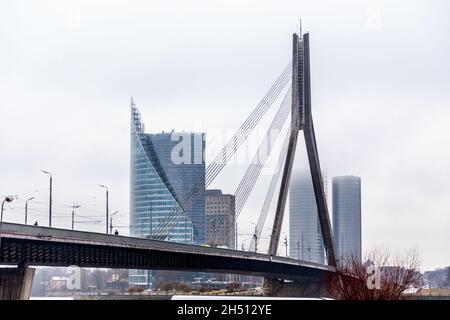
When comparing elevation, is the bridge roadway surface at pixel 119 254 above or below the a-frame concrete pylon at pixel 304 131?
below

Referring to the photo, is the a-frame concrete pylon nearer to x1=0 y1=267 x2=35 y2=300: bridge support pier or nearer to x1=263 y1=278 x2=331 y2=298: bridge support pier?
x1=263 y1=278 x2=331 y2=298: bridge support pier

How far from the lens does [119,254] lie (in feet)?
214

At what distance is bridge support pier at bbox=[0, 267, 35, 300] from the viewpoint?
47.6 m

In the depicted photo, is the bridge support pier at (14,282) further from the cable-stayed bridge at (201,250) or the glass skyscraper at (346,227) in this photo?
the glass skyscraper at (346,227)

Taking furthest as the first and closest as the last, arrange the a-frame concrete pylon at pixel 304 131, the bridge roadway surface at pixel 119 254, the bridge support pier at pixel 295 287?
the bridge support pier at pixel 295 287, the a-frame concrete pylon at pixel 304 131, the bridge roadway surface at pixel 119 254

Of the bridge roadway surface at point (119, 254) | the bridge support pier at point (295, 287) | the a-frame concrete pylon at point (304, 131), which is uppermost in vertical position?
the a-frame concrete pylon at point (304, 131)

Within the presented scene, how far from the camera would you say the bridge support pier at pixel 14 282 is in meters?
47.6

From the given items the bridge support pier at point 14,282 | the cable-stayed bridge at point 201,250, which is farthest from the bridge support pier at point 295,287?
the bridge support pier at point 14,282

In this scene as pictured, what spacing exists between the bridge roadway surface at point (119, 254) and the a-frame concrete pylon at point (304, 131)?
4519 millimetres

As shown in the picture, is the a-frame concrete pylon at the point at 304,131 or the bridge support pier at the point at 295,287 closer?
the a-frame concrete pylon at the point at 304,131

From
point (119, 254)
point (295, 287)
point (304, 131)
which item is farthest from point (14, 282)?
point (295, 287)
